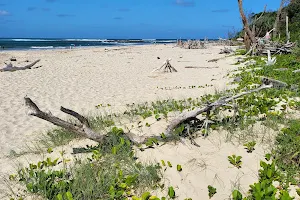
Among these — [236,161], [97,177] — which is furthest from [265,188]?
[97,177]

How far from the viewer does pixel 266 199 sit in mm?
3146

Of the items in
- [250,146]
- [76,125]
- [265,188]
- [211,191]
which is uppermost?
[76,125]

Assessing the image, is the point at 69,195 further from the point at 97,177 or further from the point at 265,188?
the point at 265,188

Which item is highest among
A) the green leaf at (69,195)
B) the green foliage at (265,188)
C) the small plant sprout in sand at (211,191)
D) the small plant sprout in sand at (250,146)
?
the small plant sprout in sand at (250,146)

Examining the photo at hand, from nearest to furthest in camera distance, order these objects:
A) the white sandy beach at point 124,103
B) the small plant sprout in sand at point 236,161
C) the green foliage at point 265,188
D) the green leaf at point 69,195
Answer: the green foliage at point 265,188 → the green leaf at point 69,195 → the white sandy beach at point 124,103 → the small plant sprout in sand at point 236,161

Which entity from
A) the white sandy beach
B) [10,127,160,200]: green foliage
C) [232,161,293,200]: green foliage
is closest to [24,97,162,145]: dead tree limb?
[10,127,160,200]: green foliage

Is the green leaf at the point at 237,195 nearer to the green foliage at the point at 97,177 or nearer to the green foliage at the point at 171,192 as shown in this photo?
the green foliage at the point at 171,192

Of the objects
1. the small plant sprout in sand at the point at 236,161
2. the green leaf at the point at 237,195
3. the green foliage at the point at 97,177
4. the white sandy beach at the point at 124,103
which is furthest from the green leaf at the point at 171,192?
the small plant sprout in sand at the point at 236,161

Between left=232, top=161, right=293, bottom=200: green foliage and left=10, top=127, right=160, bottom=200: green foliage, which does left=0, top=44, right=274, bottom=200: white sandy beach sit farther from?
left=10, top=127, right=160, bottom=200: green foliage

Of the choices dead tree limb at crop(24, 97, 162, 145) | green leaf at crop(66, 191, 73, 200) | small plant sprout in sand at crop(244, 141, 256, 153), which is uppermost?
dead tree limb at crop(24, 97, 162, 145)

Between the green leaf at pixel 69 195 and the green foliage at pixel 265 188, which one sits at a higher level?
the green foliage at pixel 265 188

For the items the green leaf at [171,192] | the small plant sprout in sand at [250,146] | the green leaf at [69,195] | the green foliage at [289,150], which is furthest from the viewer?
the small plant sprout in sand at [250,146]

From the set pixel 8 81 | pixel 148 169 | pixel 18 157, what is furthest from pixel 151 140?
pixel 8 81

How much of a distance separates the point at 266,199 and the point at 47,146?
360 centimetres
